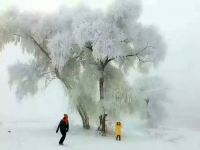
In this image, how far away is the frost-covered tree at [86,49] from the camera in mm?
31875

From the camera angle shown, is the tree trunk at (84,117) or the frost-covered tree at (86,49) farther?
the tree trunk at (84,117)

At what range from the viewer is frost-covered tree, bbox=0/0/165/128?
31.9m

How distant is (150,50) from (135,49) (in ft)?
3.71

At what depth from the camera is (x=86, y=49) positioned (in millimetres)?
33531

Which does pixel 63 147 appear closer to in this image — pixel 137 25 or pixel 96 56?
pixel 96 56

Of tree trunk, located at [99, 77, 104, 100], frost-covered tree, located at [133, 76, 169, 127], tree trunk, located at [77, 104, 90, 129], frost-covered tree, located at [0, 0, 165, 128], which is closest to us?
frost-covered tree, located at [0, 0, 165, 128]

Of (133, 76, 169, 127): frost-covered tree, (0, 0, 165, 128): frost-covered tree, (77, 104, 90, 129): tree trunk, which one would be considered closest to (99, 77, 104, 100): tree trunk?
(0, 0, 165, 128): frost-covered tree

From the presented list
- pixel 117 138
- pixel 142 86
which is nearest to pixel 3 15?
pixel 117 138

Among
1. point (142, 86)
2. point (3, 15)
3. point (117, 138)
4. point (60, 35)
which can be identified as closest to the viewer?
point (117, 138)

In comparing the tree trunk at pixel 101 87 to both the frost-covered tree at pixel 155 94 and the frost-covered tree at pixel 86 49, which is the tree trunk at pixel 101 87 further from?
the frost-covered tree at pixel 155 94

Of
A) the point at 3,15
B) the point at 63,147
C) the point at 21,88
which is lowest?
the point at 63,147

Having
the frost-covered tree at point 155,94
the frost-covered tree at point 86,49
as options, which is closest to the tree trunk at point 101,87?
the frost-covered tree at point 86,49

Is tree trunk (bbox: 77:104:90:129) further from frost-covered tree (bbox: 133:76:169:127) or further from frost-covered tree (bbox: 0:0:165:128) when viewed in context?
frost-covered tree (bbox: 133:76:169:127)

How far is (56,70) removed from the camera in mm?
35188
